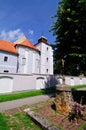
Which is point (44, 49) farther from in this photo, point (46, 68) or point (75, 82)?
point (75, 82)

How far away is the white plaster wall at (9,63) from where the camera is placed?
90.0 feet

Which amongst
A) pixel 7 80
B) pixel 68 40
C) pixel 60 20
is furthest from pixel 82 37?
pixel 7 80

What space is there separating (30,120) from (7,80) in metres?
10.9

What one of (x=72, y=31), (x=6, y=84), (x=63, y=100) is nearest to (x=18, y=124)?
(x=63, y=100)

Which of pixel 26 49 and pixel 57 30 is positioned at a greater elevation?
pixel 26 49

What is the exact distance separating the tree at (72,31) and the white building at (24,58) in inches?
749

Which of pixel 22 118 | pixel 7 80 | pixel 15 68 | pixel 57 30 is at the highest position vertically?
pixel 57 30

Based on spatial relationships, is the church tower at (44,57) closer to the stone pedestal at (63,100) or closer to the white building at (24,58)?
the white building at (24,58)

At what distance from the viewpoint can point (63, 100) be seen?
7191 millimetres

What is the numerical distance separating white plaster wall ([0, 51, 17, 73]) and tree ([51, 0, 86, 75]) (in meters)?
18.6

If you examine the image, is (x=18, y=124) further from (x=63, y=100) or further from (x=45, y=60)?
(x=45, y=60)

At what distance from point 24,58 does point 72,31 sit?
22.6 meters

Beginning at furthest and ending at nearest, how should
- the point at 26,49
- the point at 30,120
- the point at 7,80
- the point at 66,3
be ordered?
the point at 26,49, the point at 7,80, the point at 66,3, the point at 30,120

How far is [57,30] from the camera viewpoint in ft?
36.5
